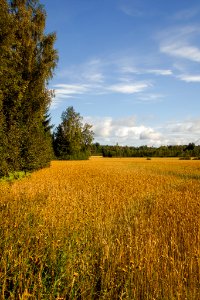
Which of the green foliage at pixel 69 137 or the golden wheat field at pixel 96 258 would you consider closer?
the golden wheat field at pixel 96 258

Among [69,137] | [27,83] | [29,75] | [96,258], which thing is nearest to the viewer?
[96,258]

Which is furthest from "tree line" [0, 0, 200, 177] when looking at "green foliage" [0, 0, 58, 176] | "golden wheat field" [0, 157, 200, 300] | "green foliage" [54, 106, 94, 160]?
"green foliage" [54, 106, 94, 160]

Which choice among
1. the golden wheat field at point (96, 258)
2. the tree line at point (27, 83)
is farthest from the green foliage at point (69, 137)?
the golden wheat field at point (96, 258)

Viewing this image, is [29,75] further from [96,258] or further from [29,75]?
[96,258]

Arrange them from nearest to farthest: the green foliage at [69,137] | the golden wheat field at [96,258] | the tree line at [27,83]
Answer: the golden wheat field at [96,258] < the tree line at [27,83] < the green foliage at [69,137]

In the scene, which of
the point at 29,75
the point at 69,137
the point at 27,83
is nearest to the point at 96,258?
the point at 27,83

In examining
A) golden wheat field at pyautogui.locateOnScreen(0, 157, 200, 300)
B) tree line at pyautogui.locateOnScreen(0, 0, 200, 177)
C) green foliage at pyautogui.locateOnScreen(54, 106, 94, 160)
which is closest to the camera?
golden wheat field at pyautogui.locateOnScreen(0, 157, 200, 300)

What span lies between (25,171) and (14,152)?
5262 mm

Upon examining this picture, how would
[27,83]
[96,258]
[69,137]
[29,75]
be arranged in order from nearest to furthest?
[96,258] → [27,83] → [29,75] → [69,137]

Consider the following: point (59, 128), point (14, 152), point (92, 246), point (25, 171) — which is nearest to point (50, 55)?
point (25, 171)

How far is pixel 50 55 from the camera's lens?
25.3 metres

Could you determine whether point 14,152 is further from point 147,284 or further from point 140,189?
point 147,284

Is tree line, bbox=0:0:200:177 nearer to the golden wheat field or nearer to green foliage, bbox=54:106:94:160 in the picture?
the golden wheat field

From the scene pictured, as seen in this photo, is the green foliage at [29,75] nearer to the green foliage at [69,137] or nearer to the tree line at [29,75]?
the tree line at [29,75]
